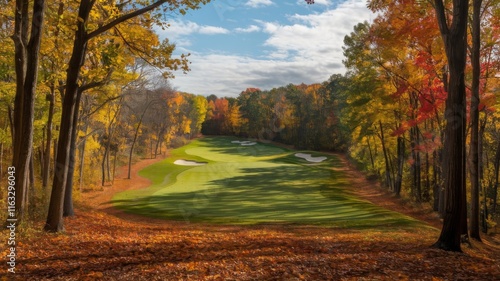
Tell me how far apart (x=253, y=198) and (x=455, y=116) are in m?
17.2

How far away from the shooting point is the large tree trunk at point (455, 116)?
8336mm

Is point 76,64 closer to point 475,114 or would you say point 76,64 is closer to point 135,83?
point 135,83

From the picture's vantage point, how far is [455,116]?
836 centimetres

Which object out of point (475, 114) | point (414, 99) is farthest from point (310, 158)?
point (475, 114)

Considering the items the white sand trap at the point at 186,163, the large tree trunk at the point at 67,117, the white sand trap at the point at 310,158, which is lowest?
the white sand trap at the point at 186,163

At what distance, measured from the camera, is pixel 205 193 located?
25.5 metres

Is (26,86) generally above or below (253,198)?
above

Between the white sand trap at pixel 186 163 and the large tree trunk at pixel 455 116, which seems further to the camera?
the white sand trap at pixel 186 163

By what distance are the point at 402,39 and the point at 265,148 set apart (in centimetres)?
5513

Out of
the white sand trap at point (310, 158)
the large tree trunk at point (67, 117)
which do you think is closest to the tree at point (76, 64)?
Answer: the large tree trunk at point (67, 117)

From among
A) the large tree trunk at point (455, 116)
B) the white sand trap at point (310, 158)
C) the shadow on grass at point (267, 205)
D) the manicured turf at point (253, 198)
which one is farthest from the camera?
the white sand trap at point (310, 158)

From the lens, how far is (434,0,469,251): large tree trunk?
27.3 ft

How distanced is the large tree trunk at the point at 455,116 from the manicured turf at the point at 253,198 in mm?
7095

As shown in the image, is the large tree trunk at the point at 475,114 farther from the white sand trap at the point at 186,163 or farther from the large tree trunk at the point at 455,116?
the white sand trap at the point at 186,163
